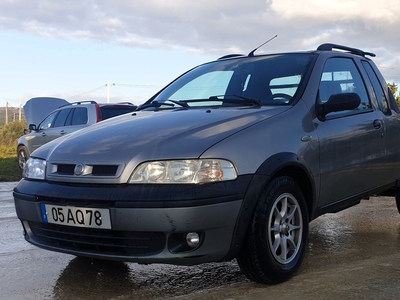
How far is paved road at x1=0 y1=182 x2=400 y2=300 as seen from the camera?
Answer: 3422mm

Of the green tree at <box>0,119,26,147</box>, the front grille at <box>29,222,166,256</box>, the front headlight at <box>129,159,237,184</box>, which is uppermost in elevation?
the front headlight at <box>129,159,237,184</box>

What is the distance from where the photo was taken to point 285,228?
145 inches

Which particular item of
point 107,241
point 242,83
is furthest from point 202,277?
point 242,83

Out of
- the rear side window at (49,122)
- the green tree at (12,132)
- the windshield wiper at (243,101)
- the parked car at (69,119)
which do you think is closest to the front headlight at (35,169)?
the windshield wiper at (243,101)

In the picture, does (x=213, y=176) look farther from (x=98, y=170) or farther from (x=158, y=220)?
(x=98, y=170)

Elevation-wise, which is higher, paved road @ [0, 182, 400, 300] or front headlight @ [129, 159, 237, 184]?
front headlight @ [129, 159, 237, 184]

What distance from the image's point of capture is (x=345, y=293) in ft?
11.0

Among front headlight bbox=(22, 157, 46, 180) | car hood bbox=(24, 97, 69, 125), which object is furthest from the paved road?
car hood bbox=(24, 97, 69, 125)

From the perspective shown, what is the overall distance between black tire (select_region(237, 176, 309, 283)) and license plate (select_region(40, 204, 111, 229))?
89cm

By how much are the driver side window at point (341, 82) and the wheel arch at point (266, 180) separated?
665 mm

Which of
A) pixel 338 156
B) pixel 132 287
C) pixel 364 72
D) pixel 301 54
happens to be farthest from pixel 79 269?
pixel 364 72

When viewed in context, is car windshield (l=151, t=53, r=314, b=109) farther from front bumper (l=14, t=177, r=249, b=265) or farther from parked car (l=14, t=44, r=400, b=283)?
front bumper (l=14, t=177, r=249, b=265)

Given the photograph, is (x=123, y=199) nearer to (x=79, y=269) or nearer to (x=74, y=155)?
(x=74, y=155)

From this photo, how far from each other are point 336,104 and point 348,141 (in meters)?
0.40
